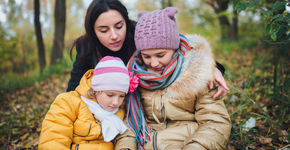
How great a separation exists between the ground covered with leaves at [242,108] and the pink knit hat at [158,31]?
3.02ft

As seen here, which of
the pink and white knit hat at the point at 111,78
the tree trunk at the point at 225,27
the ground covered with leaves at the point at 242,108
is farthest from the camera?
the tree trunk at the point at 225,27

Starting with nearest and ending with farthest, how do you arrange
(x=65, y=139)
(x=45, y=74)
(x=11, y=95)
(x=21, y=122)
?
(x=65, y=139)
(x=21, y=122)
(x=11, y=95)
(x=45, y=74)

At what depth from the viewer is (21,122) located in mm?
3127

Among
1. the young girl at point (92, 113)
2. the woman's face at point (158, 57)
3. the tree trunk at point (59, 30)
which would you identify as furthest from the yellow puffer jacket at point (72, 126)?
the tree trunk at point (59, 30)

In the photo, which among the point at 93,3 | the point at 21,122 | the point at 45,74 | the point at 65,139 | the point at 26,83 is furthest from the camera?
the point at 45,74

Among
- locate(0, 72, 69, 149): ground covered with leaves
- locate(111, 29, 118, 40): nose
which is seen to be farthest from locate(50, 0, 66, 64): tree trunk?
locate(111, 29, 118, 40): nose

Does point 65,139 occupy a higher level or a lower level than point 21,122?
higher

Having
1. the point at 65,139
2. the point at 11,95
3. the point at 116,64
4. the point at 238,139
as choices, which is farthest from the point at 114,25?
the point at 11,95

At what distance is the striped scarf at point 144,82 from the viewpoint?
1980 millimetres

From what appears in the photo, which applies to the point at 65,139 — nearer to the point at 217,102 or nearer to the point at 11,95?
the point at 217,102

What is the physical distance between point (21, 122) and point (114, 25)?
232 cm

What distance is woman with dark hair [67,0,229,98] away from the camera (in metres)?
2.23

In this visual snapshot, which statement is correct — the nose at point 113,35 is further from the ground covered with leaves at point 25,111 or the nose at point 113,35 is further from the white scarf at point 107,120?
the ground covered with leaves at point 25,111

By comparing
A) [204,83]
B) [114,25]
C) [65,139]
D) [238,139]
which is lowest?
[238,139]
